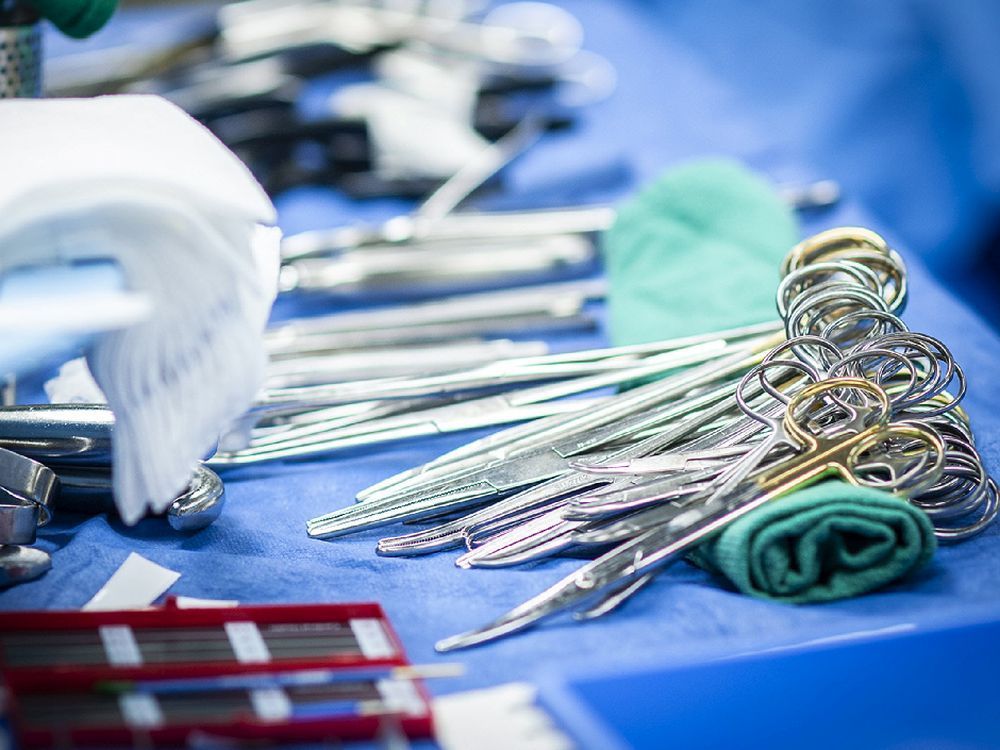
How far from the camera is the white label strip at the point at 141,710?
19.2 inches

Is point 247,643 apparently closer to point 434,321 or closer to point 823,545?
point 823,545

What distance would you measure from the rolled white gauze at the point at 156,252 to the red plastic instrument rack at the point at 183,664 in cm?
6

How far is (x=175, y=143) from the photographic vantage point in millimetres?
577

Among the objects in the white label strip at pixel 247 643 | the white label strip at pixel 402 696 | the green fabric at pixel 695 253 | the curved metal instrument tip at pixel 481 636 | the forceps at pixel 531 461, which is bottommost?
the white label strip at pixel 247 643

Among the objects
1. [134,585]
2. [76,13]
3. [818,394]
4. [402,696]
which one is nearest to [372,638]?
[402,696]

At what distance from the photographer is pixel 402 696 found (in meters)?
0.53

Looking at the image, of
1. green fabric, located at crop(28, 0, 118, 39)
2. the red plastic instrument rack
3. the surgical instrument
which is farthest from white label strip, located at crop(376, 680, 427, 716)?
green fabric, located at crop(28, 0, 118, 39)

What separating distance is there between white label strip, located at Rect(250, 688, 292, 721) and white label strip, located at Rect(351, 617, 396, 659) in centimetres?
6

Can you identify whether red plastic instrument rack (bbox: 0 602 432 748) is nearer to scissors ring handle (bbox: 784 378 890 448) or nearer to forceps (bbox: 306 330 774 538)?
forceps (bbox: 306 330 774 538)

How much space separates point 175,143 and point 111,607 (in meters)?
0.26

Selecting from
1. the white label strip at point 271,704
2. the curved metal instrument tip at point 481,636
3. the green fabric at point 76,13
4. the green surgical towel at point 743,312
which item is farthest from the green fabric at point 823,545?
the green fabric at point 76,13

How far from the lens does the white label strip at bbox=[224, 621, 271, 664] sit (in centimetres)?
55

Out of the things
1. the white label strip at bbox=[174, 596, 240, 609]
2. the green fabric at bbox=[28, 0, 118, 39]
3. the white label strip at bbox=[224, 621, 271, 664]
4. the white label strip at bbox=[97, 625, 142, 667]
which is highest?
the green fabric at bbox=[28, 0, 118, 39]

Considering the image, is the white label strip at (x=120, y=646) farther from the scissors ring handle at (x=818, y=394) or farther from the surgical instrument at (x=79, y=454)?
the scissors ring handle at (x=818, y=394)
